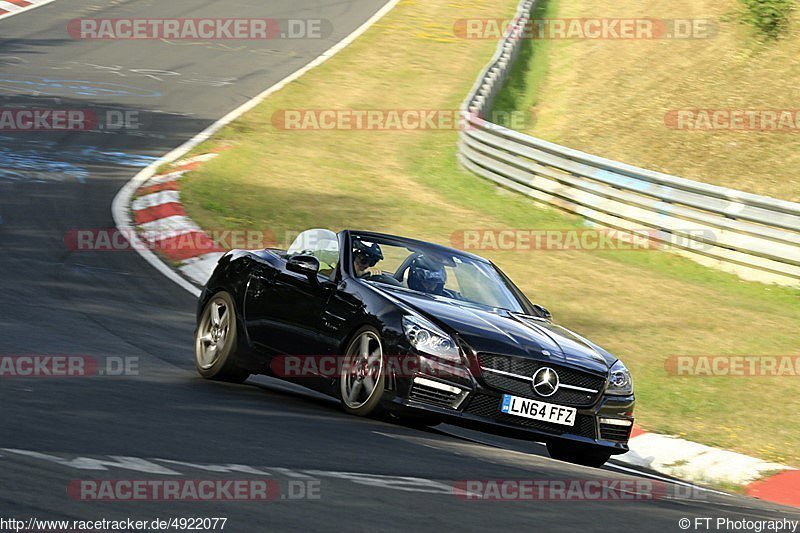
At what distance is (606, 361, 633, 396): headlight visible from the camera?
27.2 ft

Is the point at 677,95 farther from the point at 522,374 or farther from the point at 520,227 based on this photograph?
the point at 522,374

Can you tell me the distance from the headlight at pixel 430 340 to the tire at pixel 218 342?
1881 millimetres

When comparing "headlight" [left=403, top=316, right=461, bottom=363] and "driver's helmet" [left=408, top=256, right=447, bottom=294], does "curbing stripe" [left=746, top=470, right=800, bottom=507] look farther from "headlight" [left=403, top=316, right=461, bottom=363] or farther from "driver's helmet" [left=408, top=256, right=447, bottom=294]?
"driver's helmet" [left=408, top=256, right=447, bottom=294]

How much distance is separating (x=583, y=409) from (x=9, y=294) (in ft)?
18.0

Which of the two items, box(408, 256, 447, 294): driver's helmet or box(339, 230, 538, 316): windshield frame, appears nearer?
box(339, 230, 538, 316): windshield frame

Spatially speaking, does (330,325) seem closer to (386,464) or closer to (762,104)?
(386,464)

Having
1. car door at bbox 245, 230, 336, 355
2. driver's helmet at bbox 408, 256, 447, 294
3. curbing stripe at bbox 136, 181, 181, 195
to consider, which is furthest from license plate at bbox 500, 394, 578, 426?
curbing stripe at bbox 136, 181, 181, 195

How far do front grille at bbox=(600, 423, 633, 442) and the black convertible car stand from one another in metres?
0.01

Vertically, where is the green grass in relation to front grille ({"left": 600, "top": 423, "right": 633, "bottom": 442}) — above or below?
below

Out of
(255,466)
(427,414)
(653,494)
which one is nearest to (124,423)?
(255,466)

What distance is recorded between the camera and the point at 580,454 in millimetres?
8344

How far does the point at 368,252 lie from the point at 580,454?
2072 millimetres

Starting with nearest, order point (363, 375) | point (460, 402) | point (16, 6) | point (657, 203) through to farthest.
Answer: point (460, 402) → point (363, 375) → point (657, 203) → point (16, 6)

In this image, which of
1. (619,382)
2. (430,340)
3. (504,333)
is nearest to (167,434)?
(430,340)
